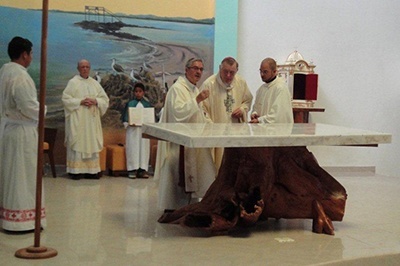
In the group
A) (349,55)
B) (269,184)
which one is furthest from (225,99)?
(349,55)

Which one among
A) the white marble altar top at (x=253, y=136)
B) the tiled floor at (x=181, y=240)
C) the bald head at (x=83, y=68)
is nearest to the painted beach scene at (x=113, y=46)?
the bald head at (x=83, y=68)

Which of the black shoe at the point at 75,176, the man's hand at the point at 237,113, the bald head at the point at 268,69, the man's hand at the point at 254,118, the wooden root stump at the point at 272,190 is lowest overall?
the black shoe at the point at 75,176

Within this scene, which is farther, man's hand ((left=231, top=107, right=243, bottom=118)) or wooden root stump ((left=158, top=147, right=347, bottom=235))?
man's hand ((left=231, top=107, right=243, bottom=118))

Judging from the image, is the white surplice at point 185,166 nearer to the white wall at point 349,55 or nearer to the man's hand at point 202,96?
the man's hand at point 202,96

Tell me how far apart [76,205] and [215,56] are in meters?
5.22

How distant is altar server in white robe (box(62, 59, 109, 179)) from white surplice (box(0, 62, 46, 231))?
430 cm

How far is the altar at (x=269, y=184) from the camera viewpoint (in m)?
6.15

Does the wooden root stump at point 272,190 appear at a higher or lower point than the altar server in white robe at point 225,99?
lower

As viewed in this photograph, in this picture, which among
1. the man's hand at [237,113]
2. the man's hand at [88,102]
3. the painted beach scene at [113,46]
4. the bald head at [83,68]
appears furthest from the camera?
the painted beach scene at [113,46]

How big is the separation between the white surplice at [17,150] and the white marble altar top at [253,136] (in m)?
1.23

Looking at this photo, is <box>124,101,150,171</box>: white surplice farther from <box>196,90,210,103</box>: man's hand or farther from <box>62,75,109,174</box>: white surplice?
<box>196,90,210,103</box>: man's hand

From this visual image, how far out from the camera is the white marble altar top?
5.59m

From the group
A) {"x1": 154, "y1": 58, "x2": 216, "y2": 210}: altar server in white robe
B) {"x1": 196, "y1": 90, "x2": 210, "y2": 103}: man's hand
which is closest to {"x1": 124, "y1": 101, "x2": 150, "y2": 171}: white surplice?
{"x1": 154, "y1": 58, "x2": 216, "y2": 210}: altar server in white robe

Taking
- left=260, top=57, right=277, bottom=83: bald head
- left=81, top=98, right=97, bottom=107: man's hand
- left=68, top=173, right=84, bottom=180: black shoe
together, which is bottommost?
left=68, top=173, right=84, bottom=180: black shoe
